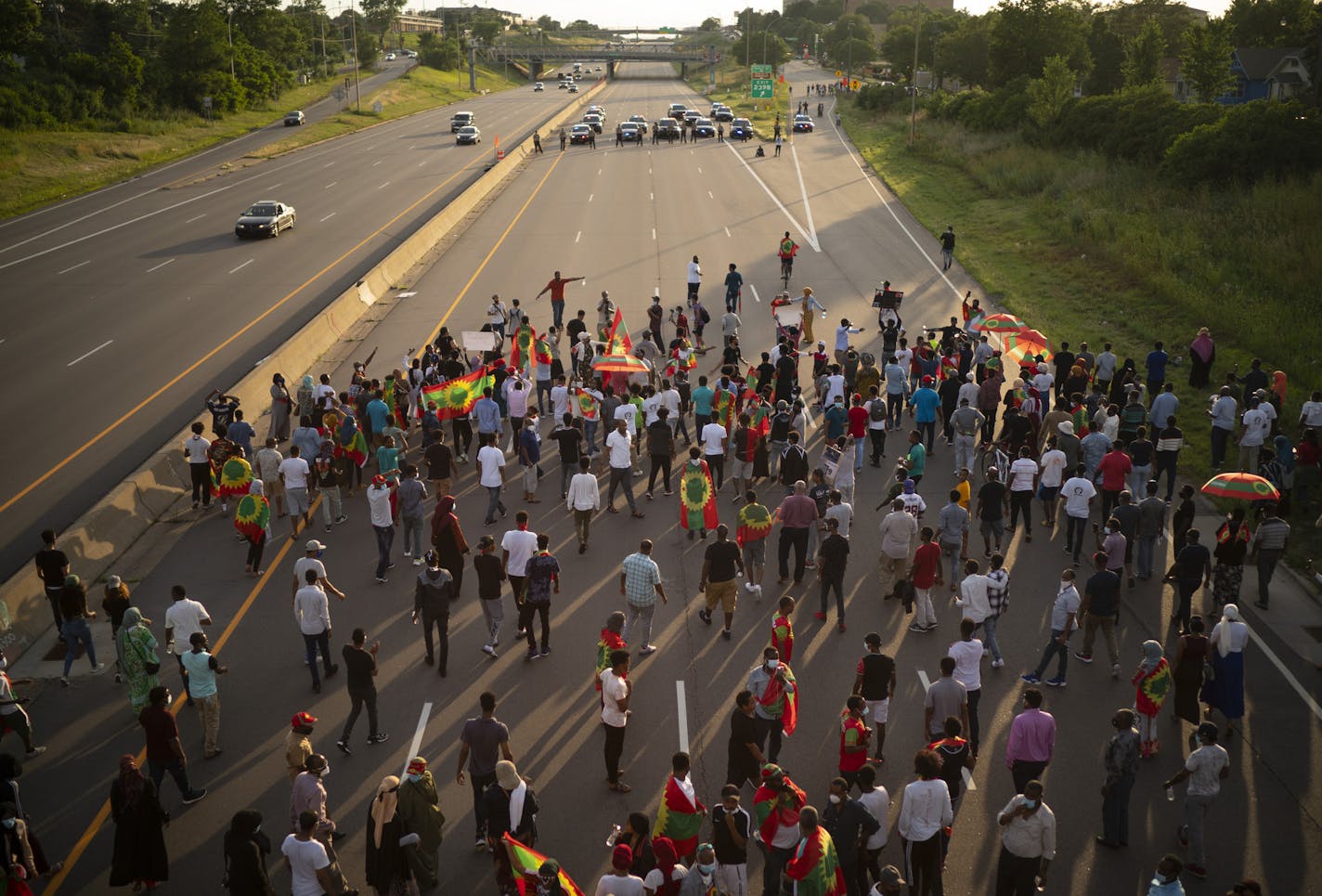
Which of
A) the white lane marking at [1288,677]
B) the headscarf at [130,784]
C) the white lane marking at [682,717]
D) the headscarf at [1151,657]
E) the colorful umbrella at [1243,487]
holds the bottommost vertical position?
the white lane marking at [1288,677]

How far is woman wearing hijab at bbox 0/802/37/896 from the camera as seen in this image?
8422 millimetres

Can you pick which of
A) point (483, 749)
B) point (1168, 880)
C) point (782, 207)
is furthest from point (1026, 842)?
point (782, 207)

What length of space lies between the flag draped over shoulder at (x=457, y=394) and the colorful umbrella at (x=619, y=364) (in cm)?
217

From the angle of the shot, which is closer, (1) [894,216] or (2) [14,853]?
(2) [14,853]

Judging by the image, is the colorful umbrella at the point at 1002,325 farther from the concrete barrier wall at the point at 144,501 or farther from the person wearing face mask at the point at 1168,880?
the person wearing face mask at the point at 1168,880

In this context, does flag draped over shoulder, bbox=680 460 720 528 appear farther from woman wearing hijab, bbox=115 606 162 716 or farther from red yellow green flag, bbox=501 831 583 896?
red yellow green flag, bbox=501 831 583 896

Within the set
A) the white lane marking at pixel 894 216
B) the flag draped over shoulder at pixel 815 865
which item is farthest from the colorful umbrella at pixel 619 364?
the white lane marking at pixel 894 216

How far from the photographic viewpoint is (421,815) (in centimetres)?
877

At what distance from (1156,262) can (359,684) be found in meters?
28.5

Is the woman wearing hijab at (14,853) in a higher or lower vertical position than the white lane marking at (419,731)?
higher

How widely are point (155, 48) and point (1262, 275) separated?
8856 cm

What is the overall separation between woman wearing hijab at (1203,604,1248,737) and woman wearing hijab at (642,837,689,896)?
674cm

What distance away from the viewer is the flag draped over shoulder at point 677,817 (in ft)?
28.1

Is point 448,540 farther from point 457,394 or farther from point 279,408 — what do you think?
point 279,408
